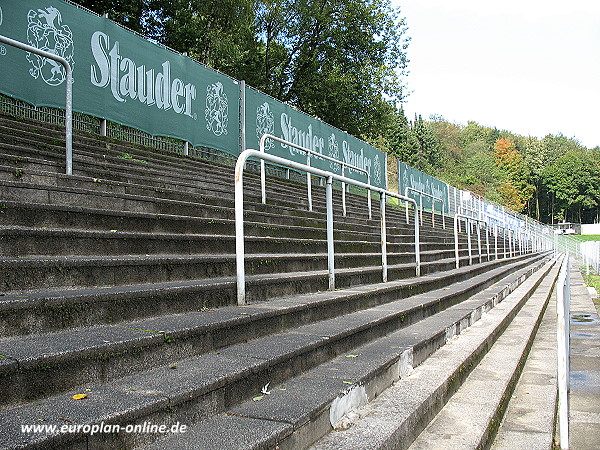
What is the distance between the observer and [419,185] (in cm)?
2125

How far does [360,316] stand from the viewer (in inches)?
161

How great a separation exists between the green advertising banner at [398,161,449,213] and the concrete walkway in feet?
33.0

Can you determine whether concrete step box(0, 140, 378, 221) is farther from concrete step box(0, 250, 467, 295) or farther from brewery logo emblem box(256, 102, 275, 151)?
brewery logo emblem box(256, 102, 275, 151)

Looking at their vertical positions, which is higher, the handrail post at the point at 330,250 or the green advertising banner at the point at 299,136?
the green advertising banner at the point at 299,136

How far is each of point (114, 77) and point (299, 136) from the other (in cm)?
590

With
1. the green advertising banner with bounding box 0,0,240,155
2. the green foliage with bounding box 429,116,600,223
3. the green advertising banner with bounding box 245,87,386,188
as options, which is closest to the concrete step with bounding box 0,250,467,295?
the green advertising banner with bounding box 0,0,240,155

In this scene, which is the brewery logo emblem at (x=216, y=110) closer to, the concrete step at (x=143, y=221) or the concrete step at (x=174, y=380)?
the concrete step at (x=143, y=221)

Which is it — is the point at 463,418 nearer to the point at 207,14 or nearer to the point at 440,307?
the point at 440,307

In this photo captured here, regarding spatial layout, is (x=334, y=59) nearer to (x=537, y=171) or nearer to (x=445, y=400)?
(x=445, y=400)

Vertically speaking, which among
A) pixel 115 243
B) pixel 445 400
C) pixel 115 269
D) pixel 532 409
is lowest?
pixel 532 409

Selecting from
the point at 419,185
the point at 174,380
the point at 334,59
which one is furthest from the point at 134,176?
the point at 334,59

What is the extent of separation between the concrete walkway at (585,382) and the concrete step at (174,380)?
4.51ft

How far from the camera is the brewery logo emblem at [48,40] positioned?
269 inches

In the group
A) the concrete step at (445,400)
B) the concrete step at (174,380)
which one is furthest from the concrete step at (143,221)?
the concrete step at (445,400)
